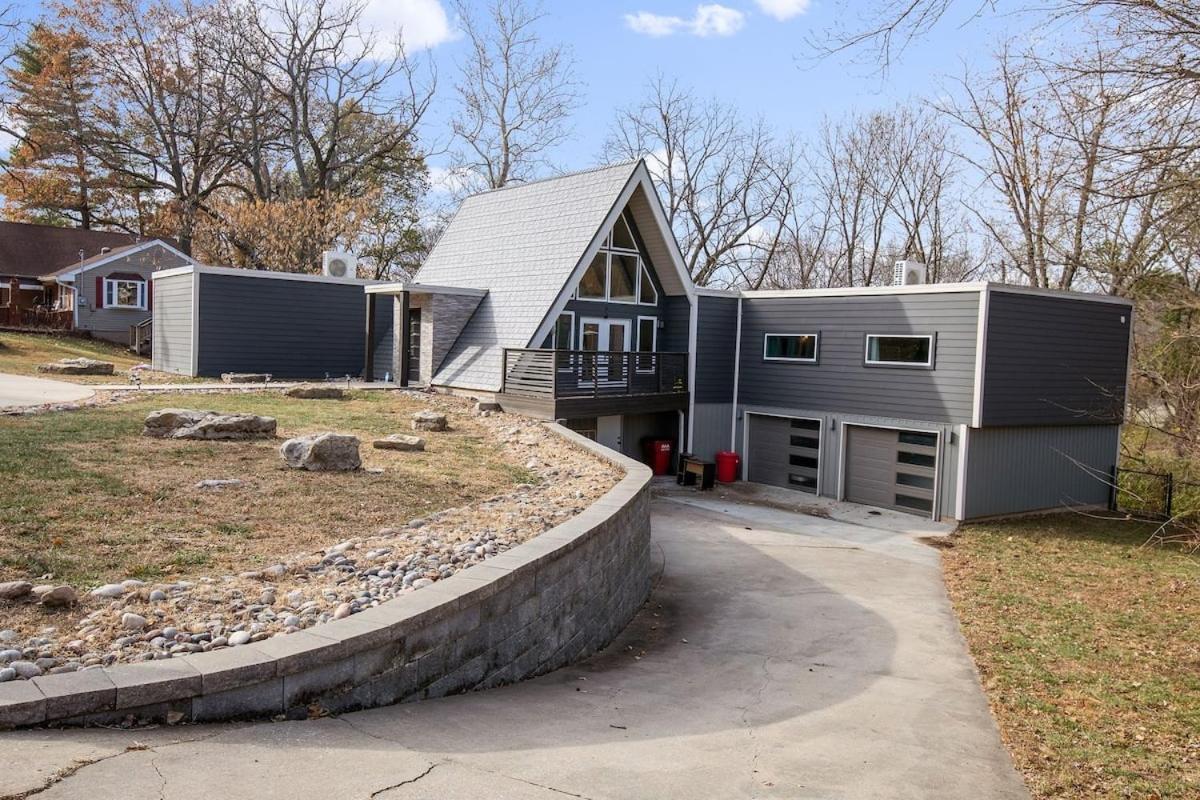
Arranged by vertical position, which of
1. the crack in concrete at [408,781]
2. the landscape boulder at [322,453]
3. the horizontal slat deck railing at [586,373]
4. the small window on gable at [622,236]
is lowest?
the crack in concrete at [408,781]

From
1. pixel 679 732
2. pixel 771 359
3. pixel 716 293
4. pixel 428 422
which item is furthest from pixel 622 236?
pixel 679 732

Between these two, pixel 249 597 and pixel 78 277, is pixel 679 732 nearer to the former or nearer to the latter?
pixel 249 597

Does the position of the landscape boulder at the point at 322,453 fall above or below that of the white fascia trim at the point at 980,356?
below

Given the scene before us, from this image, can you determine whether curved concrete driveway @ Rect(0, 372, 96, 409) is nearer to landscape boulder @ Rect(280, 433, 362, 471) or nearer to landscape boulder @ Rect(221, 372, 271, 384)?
landscape boulder @ Rect(221, 372, 271, 384)

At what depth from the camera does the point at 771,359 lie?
21281 millimetres

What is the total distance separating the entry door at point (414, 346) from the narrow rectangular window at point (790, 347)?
27.7 feet

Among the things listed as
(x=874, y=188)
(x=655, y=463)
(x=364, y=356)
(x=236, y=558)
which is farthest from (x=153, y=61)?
(x=236, y=558)

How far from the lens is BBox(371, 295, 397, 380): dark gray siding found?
22109 millimetres

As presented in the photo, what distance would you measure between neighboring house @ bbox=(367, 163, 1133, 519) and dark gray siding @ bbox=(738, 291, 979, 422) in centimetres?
4

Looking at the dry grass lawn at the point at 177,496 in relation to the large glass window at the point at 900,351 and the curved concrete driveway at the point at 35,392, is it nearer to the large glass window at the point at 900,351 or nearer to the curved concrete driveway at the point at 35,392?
the curved concrete driveway at the point at 35,392

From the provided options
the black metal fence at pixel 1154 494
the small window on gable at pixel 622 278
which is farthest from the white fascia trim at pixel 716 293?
the black metal fence at pixel 1154 494

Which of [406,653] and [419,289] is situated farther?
[419,289]

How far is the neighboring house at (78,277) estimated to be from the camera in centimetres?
3164

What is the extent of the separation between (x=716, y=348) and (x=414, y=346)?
7.48 meters
